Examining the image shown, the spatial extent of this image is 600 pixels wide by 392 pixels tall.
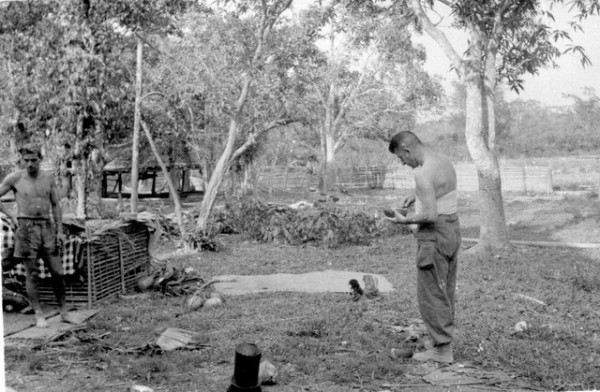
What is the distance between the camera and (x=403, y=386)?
10.1ft

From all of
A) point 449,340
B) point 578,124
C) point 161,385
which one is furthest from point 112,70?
point 578,124

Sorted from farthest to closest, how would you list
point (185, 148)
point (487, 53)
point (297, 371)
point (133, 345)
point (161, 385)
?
point (185, 148) < point (487, 53) < point (133, 345) < point (297, 371) < point (161, 385)

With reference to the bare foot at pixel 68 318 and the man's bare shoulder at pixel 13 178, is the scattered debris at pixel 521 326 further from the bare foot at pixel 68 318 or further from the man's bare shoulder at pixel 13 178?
the man's bare shoulder at pixel 13 178

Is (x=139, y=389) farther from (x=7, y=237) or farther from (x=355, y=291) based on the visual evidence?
(x=355, y=291)

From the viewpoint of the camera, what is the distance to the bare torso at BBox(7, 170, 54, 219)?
13.9ft

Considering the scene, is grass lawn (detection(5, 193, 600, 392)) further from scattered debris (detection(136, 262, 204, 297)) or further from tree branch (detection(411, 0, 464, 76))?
tree branch (detection(411, 0, 464, 76))

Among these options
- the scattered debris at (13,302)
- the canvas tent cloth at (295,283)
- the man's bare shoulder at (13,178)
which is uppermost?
the man's bare shoulder at (13,178)

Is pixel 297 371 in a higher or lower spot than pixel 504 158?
lower

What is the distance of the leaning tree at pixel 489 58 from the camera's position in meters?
7.01

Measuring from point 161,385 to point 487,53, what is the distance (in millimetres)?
5743

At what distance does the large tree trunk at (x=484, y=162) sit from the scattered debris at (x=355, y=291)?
2.76 meters

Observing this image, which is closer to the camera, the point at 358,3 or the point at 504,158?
the point at 358,3

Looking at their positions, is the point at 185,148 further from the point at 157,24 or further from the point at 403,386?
the point at 403,386

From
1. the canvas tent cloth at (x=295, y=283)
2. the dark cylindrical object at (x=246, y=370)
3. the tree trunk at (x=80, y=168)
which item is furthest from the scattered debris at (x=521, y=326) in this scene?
the tree trunk at (x=80, y=168)
